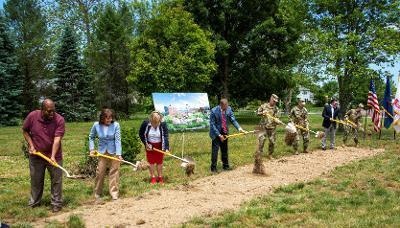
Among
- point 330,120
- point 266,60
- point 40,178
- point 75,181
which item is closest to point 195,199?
point 40,178

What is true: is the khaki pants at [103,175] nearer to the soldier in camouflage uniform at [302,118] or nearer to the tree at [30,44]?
the soldier in camouflage uniform at [302,118]

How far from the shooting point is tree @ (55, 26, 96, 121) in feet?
145

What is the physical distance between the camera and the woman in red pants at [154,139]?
468 inches

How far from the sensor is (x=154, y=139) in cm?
1193

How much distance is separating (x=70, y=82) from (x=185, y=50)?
13.1m

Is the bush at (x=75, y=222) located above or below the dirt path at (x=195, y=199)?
above

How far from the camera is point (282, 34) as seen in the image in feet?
129

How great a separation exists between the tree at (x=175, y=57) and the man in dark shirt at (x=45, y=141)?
88.4 ft

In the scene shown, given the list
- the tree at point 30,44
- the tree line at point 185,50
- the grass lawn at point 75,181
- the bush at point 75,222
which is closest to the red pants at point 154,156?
the grass lawn at point 75,181

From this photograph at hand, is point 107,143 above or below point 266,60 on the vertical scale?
below

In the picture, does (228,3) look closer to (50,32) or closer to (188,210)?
(50,32)

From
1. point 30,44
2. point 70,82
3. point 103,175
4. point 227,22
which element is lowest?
point 103,175

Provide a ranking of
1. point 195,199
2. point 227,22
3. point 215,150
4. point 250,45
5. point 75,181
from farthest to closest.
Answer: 1. point 227,22
2. point 250,45
3. point 215,150
4. point 75,181
5. point 195,199

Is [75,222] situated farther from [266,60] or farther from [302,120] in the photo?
[266,60]
